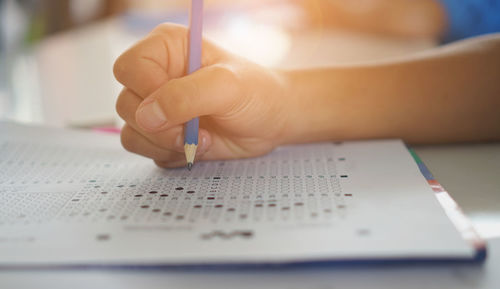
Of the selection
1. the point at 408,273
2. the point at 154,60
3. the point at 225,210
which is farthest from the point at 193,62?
the point at 408,273

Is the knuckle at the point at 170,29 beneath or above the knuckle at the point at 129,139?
above

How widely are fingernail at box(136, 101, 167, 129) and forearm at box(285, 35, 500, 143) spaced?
19cm

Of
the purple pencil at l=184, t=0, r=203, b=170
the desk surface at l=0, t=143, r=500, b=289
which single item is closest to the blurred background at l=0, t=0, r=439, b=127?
the purple pencil at l=184, t=0, r=203, b=170

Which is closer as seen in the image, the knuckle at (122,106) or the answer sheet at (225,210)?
the answer sheet at (225,210)

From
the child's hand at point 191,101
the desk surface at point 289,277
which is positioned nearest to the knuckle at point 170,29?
the child's hand at point 191,101

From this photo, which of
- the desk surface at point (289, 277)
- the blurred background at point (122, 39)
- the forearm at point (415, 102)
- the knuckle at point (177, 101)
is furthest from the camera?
the blurred background at point (122, 39)

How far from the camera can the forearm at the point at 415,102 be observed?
22.0 inches

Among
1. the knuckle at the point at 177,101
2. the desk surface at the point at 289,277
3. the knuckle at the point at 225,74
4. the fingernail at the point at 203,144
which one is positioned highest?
the knuckle at the point at 225,74

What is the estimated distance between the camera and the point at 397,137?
57 cm

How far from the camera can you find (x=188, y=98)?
0.41 m

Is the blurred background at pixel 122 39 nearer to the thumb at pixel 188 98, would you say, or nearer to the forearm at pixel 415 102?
the forearm at pixel 415 102

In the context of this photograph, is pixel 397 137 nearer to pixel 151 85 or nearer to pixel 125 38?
pixel 151 85

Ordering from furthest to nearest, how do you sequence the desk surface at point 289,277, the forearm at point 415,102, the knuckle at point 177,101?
the forearm at point 415,102 → the knuckle at point 177,101 → the desk surface at point 289,277

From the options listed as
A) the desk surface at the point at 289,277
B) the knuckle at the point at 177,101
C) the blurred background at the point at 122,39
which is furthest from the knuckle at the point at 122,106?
the blurred background at the point at 122,39
